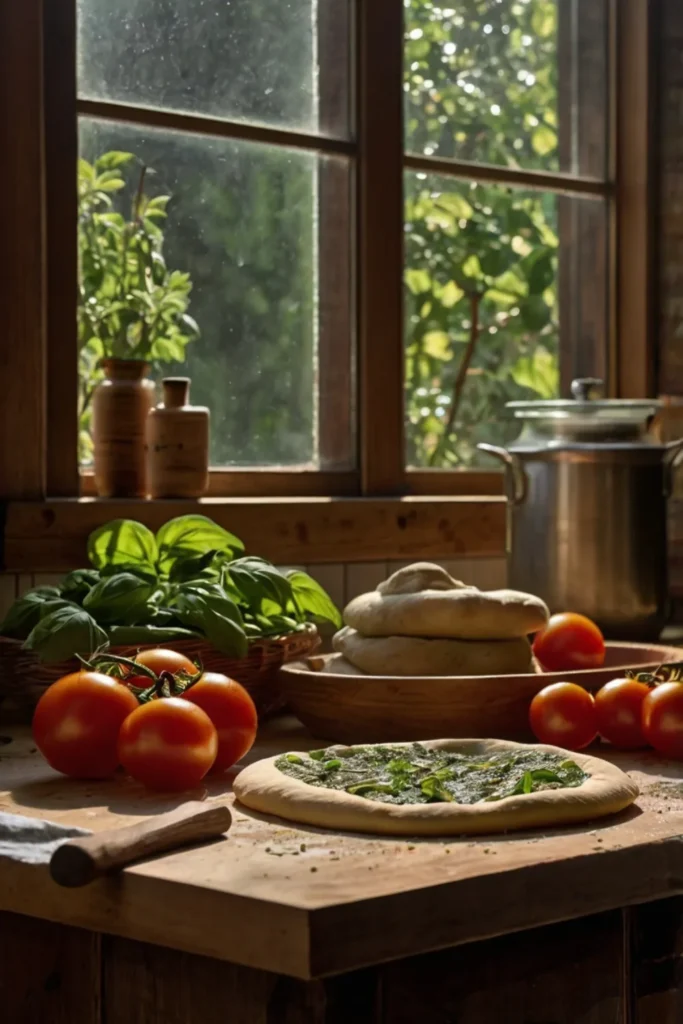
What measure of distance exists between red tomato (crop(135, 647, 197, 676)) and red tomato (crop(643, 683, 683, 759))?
0.52 m

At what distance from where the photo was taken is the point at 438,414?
2.92 m

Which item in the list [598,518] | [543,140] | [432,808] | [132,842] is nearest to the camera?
[132,842]

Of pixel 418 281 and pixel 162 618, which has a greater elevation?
pixel 418 281

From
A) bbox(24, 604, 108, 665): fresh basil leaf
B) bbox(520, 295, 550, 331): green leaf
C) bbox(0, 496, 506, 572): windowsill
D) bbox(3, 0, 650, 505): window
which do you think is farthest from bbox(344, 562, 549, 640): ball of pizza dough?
bbox(520, 295, 550, 331): green leaf

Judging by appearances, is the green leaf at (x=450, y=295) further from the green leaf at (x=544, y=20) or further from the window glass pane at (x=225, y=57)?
the green leaf at (x=544, y=20)

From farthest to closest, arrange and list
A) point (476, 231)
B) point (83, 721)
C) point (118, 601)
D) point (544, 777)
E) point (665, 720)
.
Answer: point (476, 231), point (118, 601), point (665, 720), point (83, 721), point (544, 777)

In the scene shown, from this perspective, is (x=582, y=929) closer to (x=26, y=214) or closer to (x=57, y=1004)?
(x=57, y=1004)

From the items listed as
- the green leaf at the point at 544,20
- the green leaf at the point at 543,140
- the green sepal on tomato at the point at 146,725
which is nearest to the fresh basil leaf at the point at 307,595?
the green sepal on tomato at the point at 146,725

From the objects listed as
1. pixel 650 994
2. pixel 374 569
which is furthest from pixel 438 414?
pixel 650 994

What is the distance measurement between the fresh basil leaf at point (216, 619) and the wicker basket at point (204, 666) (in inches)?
1.0

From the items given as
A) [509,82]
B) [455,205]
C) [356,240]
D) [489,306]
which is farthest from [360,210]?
[509,82]

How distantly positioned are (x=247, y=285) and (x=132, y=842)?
1.57 metres

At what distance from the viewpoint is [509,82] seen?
3016mm

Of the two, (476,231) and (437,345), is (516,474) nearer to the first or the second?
(437,345)
